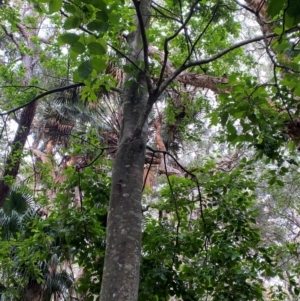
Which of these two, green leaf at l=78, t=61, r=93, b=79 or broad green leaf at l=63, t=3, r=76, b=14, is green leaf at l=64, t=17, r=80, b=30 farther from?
green leaf at l=78, t=61, r=93, b=79

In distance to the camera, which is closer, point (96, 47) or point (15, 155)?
point (96, 47)

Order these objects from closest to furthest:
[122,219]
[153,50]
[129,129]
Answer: [122,219]
[129,129]
[153,50]

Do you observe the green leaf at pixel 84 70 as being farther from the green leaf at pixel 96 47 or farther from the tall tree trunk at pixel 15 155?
the tall tree trunk at pixel 15 155

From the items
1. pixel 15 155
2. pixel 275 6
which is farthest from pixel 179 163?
pixel 15 155

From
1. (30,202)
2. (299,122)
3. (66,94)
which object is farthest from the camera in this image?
(66,94)

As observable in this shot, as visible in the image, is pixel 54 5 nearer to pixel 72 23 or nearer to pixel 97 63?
pixel 72 23

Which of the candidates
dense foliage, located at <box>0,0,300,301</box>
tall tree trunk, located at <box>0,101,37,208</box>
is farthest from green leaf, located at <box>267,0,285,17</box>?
tall tree trunk, located at <box>0,101,37,208</box>

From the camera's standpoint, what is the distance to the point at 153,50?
685cm

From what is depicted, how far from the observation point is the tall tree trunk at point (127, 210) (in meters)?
1.82

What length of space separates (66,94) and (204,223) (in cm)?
682

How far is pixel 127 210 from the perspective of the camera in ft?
6.69

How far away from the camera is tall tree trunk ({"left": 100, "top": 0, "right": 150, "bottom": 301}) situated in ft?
5.98

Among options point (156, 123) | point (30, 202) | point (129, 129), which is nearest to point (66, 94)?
point (156, 123)

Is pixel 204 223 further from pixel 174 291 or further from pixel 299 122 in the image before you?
pixel 299 122
